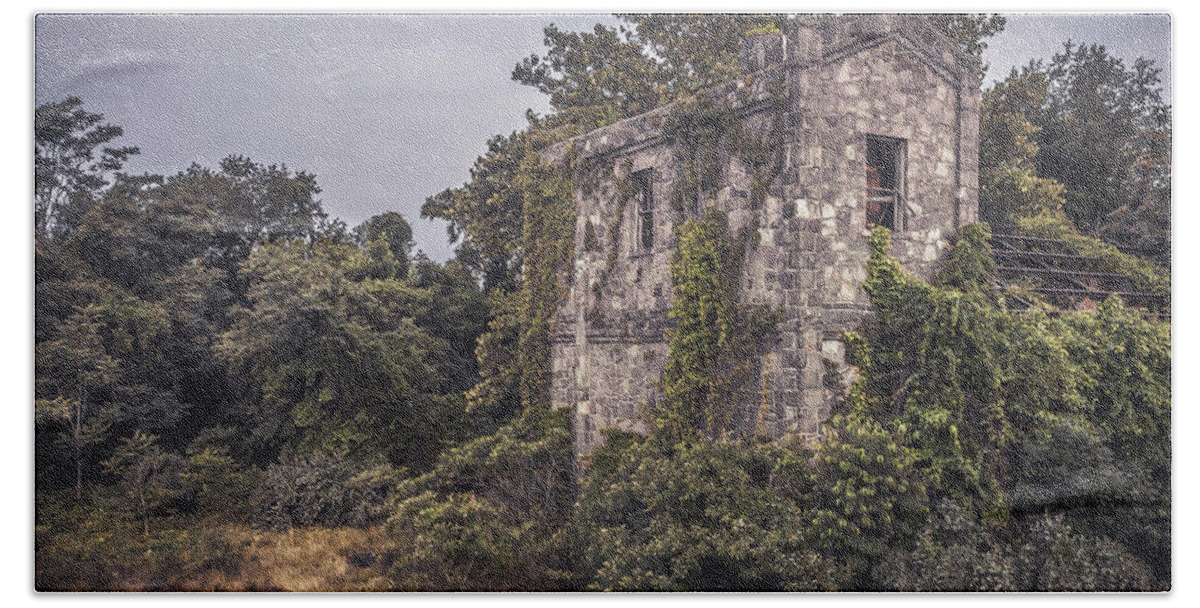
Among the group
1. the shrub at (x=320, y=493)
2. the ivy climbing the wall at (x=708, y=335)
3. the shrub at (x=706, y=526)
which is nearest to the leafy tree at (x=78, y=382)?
the shrub at (x=320, y=493)

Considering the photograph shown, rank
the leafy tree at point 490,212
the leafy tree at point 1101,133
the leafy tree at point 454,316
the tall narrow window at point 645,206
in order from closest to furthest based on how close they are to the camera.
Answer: the leafy tree at point 1101,133 → the leafy tree at point 490,212 → the leafy tree at point 454,316 → the tall narrow window at point 645,206

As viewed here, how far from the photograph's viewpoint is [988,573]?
7484mm

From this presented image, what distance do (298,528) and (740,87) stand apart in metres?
6.11

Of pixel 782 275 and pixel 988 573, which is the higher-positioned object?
pixel 782 275

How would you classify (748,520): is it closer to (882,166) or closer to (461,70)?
(882,166)

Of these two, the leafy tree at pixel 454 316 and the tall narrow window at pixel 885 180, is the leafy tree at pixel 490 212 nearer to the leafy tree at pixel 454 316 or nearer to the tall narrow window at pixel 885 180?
the leafy tree at pixel 454 316

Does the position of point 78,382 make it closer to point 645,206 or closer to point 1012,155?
point 645,206

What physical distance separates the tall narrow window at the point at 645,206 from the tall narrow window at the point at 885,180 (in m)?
2.36

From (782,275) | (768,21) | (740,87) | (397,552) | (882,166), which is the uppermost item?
(768,21)

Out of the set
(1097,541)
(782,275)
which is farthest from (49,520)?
(1097,541)

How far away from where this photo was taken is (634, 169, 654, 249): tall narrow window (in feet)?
31.5

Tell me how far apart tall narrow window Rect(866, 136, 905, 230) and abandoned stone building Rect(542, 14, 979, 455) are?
1 centimetres

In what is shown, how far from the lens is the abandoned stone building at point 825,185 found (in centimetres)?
811

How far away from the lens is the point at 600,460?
902cm
